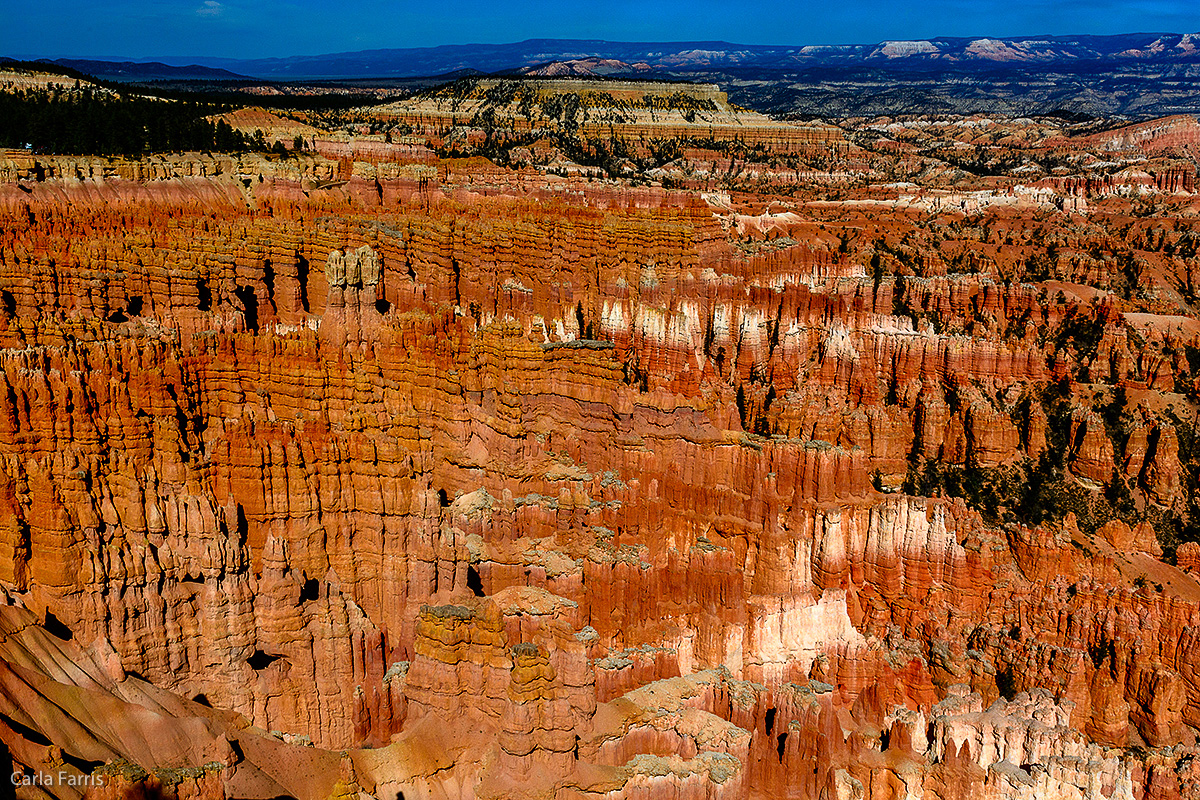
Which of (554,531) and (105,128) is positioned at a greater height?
(105,128)

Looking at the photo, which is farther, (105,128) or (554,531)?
(105,128)

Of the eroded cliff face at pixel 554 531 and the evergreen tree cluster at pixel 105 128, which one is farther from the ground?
the evergreen tree cluster at pixel 105 128

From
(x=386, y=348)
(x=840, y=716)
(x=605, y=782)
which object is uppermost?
(x=386, y=348)

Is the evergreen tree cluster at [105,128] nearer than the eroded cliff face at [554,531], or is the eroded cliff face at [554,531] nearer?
the eroded cliff face at [554,531]

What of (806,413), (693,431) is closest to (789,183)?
(806,413)

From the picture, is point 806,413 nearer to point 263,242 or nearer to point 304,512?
point 304,512
